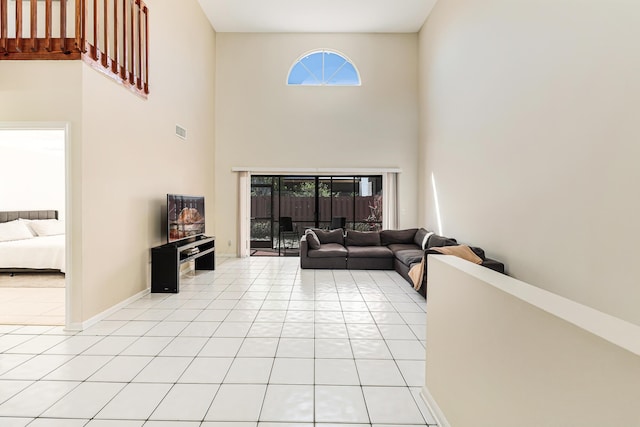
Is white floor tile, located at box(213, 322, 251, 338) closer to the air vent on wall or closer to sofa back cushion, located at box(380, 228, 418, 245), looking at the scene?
the air vent on wall

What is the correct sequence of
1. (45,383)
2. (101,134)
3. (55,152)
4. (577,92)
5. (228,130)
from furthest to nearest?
(228,130)
(55,152)
(101,134)
(577,92)
(45,383)

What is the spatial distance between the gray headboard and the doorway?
0.10 meters

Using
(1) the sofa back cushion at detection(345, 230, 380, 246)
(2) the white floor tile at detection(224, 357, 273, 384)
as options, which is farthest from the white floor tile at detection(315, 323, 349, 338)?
(1) the sofa back cushion at detection(345, 230, 380, 246)

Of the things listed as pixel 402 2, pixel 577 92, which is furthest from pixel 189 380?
pixel 402 2

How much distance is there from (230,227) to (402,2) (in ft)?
19.7

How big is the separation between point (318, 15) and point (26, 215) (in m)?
7.46

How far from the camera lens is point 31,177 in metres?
7.04

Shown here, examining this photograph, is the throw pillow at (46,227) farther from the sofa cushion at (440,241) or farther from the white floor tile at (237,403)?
the sofa cushion at (440,241)

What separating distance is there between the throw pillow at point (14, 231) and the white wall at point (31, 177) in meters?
0.99

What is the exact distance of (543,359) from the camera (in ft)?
3.49

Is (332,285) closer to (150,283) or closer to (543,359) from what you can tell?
(150,283)

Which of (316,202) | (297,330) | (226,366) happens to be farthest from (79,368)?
(316,202)

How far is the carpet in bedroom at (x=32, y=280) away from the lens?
4.86 m

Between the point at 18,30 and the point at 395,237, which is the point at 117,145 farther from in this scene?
the point at 395,237
